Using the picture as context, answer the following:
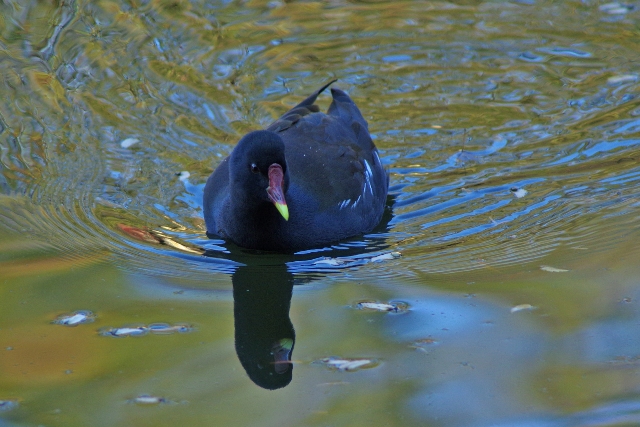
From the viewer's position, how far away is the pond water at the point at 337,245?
15.0 feet

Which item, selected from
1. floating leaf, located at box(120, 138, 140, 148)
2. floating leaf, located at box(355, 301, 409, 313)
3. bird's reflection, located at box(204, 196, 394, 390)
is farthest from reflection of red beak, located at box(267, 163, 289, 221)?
floating leaf, located at box(120, 138, 140, 148)

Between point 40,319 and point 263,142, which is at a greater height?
point 263,142

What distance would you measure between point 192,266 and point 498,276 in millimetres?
2023

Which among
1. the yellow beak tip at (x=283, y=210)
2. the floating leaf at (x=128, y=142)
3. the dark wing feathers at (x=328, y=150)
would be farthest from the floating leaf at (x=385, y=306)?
the floating leaf at (x=128, y=142)

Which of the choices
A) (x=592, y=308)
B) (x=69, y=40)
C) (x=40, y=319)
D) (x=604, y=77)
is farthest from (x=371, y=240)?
(x=69, y=40)

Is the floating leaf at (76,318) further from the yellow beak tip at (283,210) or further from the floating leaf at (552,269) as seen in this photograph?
the floating leaf at (552,269)

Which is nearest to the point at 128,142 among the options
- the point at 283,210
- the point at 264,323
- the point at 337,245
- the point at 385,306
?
the point at 337,245

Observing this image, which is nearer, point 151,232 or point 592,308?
point 592,308

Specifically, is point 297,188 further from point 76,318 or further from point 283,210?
point 76,318

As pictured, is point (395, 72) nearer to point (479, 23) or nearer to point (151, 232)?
point (479, 23)

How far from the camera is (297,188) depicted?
6.55 meters

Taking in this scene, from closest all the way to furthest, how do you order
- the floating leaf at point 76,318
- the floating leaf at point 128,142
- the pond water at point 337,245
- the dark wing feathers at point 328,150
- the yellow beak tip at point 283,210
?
the pond water at point 337,245
the floating leaf at point 76,318
the yellow beak tip at point 283,210
the dark wing feathers at point 328,150
the floating leaf at point 128,142

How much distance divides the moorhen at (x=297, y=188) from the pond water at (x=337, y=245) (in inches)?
6.7

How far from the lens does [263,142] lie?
6.02 metres
